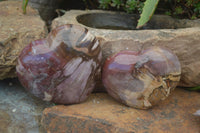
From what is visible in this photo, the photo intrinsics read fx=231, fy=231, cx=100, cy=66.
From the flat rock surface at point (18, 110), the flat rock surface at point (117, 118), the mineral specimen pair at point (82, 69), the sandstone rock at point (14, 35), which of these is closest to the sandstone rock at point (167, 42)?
the mineral specimen pair at point (82, 69)

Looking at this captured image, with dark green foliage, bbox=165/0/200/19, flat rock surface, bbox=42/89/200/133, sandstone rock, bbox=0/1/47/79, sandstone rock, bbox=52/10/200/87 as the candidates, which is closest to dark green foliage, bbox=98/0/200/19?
dark green foliage, bbox=165/0/200/19

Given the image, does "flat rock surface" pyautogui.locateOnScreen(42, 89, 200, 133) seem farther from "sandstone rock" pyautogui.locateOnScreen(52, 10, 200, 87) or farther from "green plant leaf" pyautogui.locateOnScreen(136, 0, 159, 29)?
"green plant leaf" pyautogui.locateOnScreen(136, 0, 159, 29)

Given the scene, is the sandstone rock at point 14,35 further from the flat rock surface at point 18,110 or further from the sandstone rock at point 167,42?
the sandstone rock at point 167,42

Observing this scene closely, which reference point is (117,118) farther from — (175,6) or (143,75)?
(175,6)

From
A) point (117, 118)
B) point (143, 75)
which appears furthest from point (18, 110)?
point (143, 75)

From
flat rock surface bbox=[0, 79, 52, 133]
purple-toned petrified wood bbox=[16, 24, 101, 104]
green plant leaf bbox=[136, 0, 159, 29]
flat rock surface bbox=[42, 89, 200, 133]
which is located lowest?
flat rock surface bbox=[0, 79, 52, 133]

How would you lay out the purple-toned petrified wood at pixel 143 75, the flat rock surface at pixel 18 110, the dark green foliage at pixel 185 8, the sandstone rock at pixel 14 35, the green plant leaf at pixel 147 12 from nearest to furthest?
the green plant leaf at pixel 147 12 → the purple-toned petrified wood at pixel 143 75 → the flat rock surface at pixel 18 110 → the sandstone rock at pixel 14 35 → the dark green foliage at pixel 185 8

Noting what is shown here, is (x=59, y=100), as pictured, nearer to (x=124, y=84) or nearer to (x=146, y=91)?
(x=124, y=84)

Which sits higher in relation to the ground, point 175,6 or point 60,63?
point 175,6
